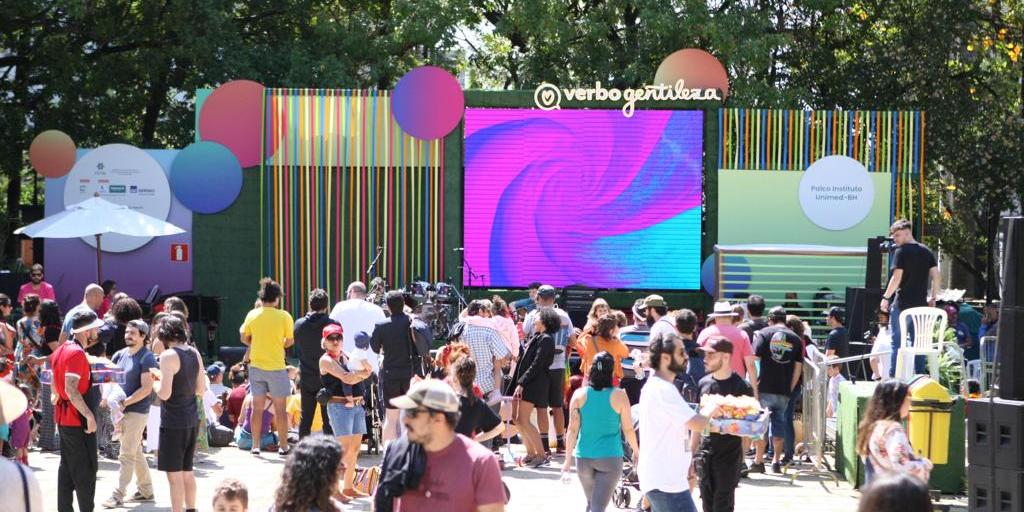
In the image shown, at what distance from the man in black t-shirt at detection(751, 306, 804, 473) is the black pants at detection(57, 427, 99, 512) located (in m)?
5.92

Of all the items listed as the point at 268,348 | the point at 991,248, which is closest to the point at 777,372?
the point at 268,348

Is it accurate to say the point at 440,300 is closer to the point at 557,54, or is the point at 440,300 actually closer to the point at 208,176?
the point at 208,176

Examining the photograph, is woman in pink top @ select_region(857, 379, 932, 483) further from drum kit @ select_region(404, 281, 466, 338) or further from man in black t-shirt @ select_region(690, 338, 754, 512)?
drum kit @ select_region(404, 281, 466, 338)

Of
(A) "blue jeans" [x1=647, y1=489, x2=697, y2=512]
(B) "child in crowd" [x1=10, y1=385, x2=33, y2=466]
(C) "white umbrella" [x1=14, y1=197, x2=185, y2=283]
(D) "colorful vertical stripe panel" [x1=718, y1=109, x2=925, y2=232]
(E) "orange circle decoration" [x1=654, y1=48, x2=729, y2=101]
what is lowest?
(B) "child in crowd" [x1=10, y1=385, x2=33, y2=466]

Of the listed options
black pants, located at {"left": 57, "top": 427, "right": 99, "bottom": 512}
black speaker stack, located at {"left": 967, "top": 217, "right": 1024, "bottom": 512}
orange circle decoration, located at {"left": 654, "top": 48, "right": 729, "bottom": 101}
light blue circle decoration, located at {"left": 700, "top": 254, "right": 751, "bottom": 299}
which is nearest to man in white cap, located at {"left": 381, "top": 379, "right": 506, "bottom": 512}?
black speaker stack, located at {"left": 967, "top": 217, "right": 1024, "bottom": 512}

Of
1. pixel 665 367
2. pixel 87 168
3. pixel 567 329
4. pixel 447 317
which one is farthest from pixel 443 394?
pixel 87 168

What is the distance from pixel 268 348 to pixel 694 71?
10670 millimetres

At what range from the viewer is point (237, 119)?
20766 millimetres

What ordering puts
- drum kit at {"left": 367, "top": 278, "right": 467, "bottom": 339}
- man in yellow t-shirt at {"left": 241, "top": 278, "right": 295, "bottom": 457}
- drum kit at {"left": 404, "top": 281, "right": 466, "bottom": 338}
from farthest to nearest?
drum kit at {"left": 404, "top": 281, "right": 466, "bottom": 338}
drum kit at {"left": 367, "top": 278, "right": 467, "bottom": 339}
man in yellow t-shirt at {"left": 241, "top": 278, "right": 295, "bottom": 457}

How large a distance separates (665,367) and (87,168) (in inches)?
646

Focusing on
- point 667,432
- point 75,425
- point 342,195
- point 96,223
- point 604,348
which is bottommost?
point 75,425

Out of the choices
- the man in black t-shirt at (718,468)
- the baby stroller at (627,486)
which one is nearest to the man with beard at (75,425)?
the baby stroller at (627,486)

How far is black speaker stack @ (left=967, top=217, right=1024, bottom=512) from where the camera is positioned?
7.79m

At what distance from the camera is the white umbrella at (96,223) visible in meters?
17.2
